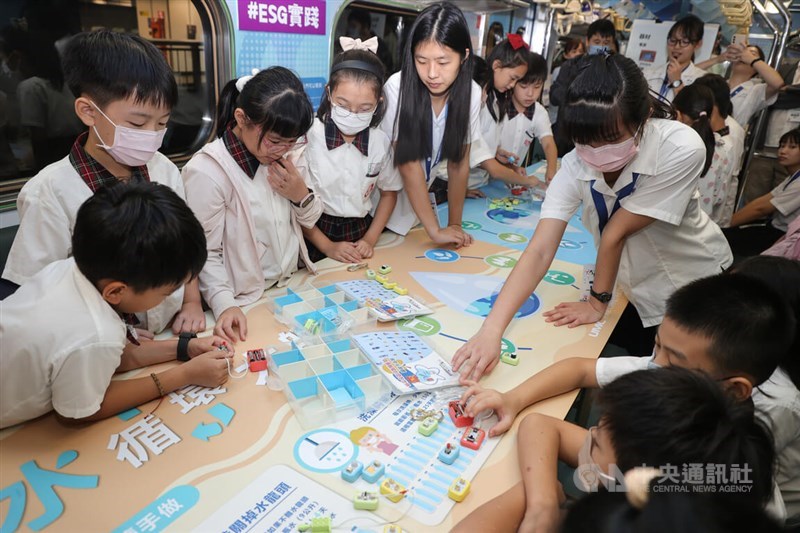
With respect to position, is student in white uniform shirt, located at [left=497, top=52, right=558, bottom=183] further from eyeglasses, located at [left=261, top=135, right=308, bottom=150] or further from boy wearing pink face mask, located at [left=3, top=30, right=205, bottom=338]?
boy wearing pink face mask, located at [left=3, top=30, right=205, bottom=338]

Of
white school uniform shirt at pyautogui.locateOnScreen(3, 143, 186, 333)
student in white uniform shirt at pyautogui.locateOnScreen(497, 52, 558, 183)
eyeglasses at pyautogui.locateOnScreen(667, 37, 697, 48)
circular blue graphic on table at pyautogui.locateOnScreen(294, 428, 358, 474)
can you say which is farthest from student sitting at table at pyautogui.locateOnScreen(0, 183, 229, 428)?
eyeglasses at pyautogui.locateOnScreen(667, 37, 697, 48)

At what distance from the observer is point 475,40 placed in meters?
5.07

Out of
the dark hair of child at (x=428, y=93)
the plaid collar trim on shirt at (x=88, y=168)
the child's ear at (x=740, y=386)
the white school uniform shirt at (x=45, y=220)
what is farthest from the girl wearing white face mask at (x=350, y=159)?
the child's ear at (x=740, y=386)

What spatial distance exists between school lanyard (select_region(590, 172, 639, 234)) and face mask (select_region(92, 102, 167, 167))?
55.7 inches

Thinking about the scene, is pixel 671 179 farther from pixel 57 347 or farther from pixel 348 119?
pixel 57 347

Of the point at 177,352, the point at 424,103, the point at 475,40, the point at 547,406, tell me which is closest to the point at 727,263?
the point at 547,406

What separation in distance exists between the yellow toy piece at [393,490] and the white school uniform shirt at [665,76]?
179 inches

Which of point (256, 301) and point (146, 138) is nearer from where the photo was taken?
point (146, 138)

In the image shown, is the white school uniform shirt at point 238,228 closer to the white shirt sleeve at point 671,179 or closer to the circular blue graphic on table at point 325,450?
the circular blue graphic on table at point 325,450

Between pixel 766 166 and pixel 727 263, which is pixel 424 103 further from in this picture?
pixel 766 166

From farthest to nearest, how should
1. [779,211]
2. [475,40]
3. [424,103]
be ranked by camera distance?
[475,40], [779,211], [424,103]

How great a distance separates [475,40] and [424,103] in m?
3.28

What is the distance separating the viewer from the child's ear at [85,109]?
135cm

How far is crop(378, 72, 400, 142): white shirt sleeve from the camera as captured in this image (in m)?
2.26
